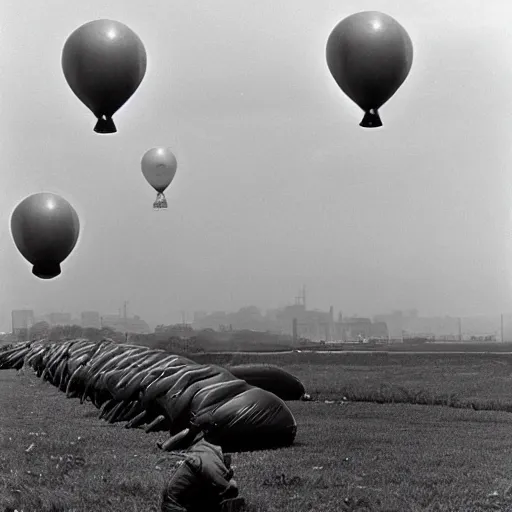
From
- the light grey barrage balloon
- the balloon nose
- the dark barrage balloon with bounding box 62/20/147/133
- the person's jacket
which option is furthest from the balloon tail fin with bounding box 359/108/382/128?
the light grey barrage balloon

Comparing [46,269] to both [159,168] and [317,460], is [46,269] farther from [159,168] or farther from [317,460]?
[159,168]

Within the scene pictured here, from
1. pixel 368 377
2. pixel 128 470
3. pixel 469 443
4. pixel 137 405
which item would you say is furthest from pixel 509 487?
pixel 368 377

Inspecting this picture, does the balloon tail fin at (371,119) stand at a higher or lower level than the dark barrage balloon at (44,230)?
higher

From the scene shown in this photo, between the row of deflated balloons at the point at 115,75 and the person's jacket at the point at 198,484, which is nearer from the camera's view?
the person's jacket at the point at 198,484

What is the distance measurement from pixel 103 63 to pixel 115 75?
0.18 m

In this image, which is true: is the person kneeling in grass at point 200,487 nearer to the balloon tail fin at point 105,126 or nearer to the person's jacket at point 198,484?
the person's jacket at point 198,484

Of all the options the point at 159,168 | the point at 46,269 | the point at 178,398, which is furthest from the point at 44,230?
the point at 159,168

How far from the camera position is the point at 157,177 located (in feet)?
53.2

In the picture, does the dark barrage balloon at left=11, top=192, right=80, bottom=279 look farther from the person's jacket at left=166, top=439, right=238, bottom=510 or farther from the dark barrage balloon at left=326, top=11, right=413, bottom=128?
the person's jacket at left=166, top=439, right=238, bottom=510

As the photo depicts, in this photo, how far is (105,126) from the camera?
31.7ft

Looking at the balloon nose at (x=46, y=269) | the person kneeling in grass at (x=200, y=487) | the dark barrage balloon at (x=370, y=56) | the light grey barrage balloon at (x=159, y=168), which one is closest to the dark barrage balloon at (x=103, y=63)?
the balloon nose at (x=46, y=269)

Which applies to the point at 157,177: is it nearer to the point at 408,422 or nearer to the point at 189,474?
the point at 408,422

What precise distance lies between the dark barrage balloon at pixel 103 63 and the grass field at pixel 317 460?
3.99 m

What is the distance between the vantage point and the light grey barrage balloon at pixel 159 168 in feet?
52.9
